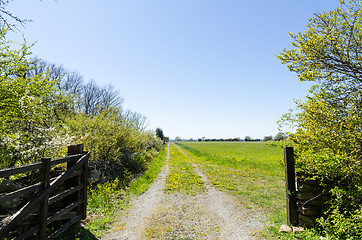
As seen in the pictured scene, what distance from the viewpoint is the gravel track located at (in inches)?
203

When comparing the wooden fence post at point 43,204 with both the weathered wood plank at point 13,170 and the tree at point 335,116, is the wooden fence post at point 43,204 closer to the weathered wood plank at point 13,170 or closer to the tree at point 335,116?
the weathered wood plank at point 13,170

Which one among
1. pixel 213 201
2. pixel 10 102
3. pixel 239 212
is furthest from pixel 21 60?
pixel 239 212

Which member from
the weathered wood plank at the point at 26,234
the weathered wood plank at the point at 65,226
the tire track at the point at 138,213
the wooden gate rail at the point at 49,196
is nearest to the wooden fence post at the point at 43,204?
the wooden gate rail at the point at 49,196

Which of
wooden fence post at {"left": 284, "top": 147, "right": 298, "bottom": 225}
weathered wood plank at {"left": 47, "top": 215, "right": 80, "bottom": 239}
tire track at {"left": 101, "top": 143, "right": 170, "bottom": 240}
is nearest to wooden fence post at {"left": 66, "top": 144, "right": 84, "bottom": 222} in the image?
weathered wood plank at {"left": 47, "top": 215, "right": 80, "bottom": 239}

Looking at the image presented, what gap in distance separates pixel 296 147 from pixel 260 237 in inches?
109

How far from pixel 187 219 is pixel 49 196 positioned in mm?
4151

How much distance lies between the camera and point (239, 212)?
673cm

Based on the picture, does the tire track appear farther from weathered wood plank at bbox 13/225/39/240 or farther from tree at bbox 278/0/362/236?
tree at bbox 278/0/362/236

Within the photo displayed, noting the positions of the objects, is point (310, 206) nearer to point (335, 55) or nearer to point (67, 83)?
point (335, 55)

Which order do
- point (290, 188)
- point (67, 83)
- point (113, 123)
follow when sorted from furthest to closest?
1. point (67, 83)
2. point (113, 123)
3. point (290, 188)

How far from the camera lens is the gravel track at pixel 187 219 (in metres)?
5.15

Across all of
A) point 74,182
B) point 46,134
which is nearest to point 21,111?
point 46,134

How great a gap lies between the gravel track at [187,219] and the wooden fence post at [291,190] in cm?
88

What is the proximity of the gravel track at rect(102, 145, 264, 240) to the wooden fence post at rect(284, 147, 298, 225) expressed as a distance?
34.5 inches
